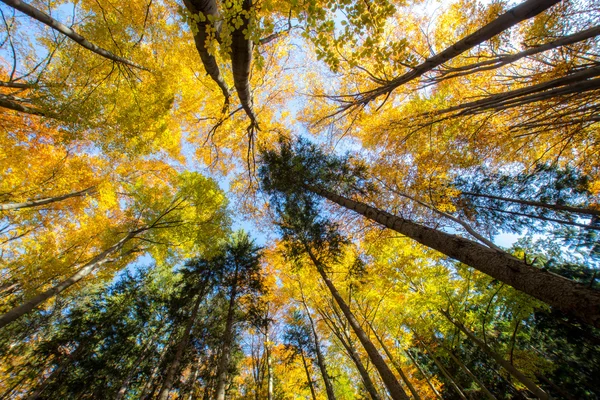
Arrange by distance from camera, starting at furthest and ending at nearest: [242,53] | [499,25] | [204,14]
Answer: [242,53] → [204,14] → [499,25]

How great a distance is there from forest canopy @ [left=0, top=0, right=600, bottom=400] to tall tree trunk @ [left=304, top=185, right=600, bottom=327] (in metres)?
0.53

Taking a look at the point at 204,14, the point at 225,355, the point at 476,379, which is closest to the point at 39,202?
the point at 225,355

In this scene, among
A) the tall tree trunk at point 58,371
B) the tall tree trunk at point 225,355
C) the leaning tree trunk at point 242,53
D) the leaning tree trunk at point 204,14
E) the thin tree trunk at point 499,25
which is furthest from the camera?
the tall tree trunk at point 58,371

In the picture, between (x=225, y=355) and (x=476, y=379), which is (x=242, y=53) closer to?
(x=225, y=355)

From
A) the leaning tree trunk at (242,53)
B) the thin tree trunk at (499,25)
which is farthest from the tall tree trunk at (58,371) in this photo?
the thin tree trunk at (499,25)

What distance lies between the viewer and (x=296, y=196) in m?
6.98

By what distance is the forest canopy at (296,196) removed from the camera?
5309mm

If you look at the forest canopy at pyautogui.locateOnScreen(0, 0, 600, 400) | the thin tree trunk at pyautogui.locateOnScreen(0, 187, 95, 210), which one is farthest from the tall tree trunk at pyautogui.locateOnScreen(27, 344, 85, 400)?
the thin tree trunk at pyautogui.locateOnScreen(0, 187, 95, 210)

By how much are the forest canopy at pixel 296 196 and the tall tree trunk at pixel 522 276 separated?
53cm

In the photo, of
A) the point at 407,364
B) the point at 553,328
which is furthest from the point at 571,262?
the point at 407,364

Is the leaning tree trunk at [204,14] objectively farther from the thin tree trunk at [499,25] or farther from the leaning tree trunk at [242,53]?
the thin tree trunk at [499,25]

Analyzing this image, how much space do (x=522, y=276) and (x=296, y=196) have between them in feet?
18.0

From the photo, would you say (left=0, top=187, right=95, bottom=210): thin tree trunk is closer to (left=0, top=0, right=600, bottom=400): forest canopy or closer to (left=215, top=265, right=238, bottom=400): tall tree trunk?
(left=0, top=0, right=600, bottom=400): forest canopy

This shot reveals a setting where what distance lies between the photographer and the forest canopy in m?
5.31
